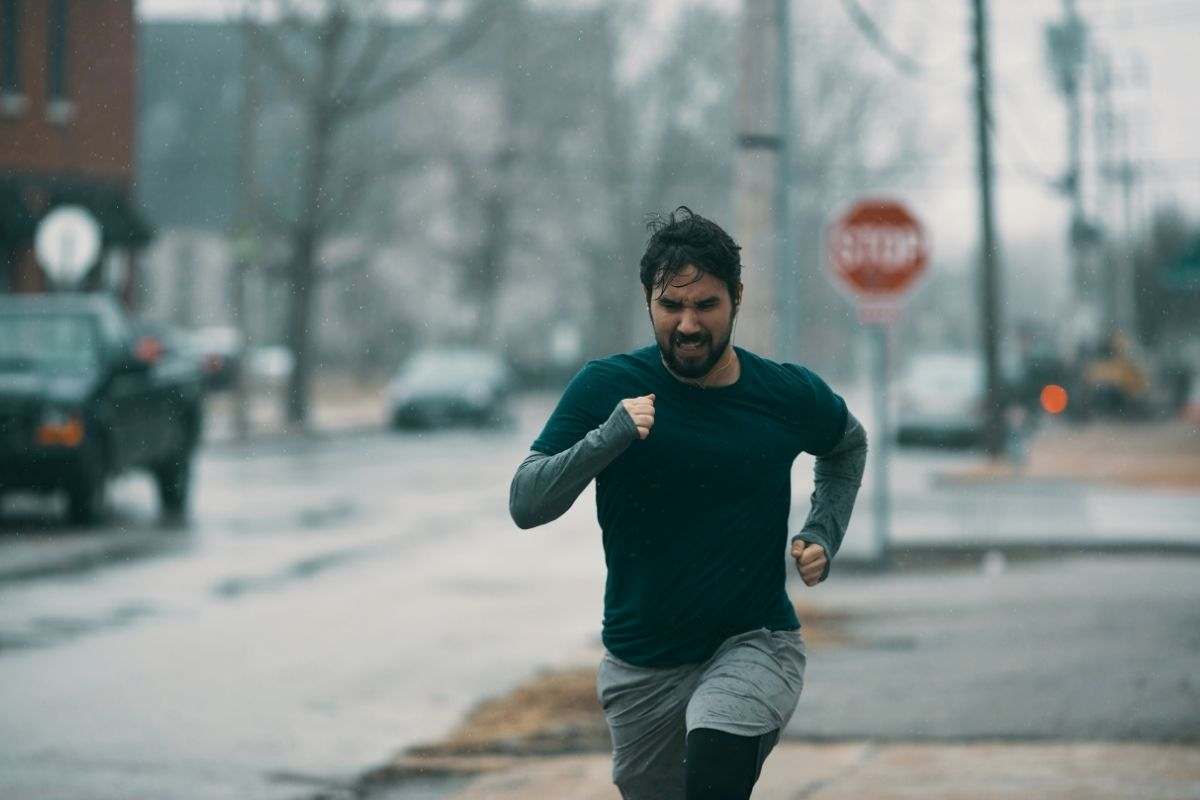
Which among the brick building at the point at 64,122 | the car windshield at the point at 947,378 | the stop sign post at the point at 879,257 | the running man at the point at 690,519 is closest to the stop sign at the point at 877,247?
the stop sign post at the point at 879,257

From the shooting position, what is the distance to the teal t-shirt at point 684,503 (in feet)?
13.6

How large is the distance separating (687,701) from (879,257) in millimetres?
10565

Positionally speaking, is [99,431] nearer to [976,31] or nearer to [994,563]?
[994,563]

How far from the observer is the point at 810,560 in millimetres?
4344

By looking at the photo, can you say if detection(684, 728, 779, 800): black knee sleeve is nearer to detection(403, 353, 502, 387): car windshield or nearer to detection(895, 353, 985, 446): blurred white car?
detection(895, 353, 985, 446): blurred white car

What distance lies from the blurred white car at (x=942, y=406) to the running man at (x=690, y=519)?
3144 cm

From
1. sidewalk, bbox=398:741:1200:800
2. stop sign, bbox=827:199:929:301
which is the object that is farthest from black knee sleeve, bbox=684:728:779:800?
stop sign, bbox=827:199:929:301

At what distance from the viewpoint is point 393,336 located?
6525 cm

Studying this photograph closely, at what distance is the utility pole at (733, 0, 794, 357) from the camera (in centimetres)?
1208

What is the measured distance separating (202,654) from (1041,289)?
12351 centimetres

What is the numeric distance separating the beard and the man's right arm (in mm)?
170

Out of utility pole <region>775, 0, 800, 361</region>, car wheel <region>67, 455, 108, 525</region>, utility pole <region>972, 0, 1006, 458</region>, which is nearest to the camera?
utility pole <region>775, 0, 800, 361</region>

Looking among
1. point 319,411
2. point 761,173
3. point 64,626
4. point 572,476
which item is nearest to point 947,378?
point 319,411

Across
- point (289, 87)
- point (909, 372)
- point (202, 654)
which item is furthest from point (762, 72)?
point (289, 87)
